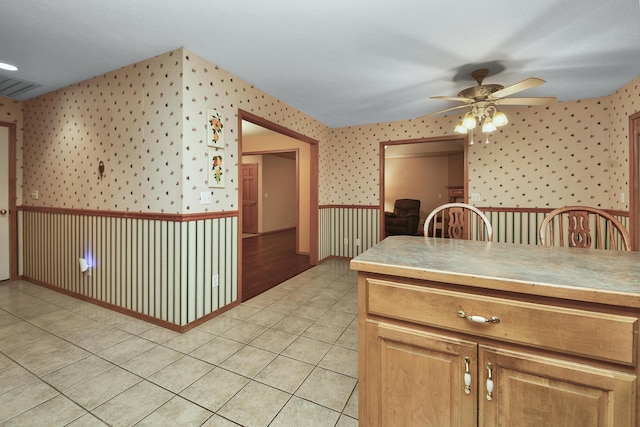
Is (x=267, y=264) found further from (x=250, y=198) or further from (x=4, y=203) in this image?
(x=250, y=198)

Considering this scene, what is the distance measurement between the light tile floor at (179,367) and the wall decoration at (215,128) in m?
1.57

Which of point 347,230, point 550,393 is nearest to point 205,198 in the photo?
point 550,393

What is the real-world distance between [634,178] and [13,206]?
715cm

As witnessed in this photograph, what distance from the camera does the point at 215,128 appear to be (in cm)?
247

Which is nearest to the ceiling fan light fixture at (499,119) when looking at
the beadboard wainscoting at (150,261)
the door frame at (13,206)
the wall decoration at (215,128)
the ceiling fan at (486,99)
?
the ceiling fan at (486,99)

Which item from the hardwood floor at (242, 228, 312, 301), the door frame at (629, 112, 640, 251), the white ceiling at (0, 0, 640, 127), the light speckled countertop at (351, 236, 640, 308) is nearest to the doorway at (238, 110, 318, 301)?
the hardwood floor at (242, 228, 312, 301)

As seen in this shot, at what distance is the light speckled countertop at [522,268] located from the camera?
0.77 metres

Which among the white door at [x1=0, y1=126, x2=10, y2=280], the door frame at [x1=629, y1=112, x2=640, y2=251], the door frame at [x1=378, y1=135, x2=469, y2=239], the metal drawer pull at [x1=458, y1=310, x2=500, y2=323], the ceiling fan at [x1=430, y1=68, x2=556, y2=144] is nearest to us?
the metal drawer pull at [x1=458, y1=310, x2=500, y2=323]

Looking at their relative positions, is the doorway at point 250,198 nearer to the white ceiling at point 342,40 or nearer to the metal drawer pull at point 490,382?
the white ceiling at point 342,40

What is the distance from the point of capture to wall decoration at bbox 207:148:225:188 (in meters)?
2.46

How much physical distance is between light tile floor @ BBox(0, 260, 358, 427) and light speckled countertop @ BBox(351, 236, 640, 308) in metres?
0.88

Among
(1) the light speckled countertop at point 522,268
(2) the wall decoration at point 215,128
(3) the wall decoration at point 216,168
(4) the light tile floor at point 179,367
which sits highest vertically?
(2) the wall decoration at point 215,128

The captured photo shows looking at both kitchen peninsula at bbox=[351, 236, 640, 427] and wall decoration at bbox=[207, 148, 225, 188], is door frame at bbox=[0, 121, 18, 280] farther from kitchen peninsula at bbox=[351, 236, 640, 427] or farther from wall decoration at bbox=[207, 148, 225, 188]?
kitchen peninsula at bbox=[351, 236, 640, 427]

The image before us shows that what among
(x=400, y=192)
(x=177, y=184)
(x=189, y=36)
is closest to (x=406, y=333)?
(x=177, y=184)
